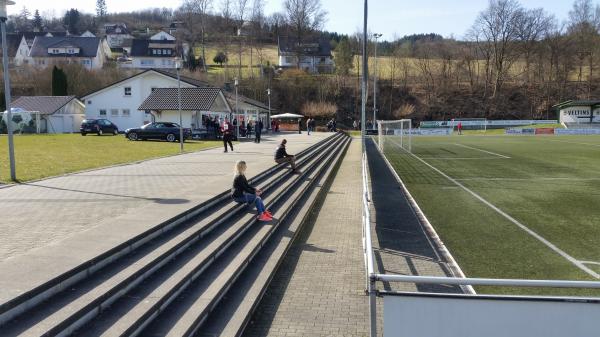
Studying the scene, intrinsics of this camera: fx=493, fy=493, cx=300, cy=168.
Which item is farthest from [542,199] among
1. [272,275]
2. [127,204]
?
[127,204]

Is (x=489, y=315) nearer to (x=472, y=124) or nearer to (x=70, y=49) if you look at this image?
(x=472, y=124)

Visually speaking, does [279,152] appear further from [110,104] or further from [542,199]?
[110,104]

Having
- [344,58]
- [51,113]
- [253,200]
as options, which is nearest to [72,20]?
[344,58]

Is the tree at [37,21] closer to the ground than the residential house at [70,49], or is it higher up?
higher up

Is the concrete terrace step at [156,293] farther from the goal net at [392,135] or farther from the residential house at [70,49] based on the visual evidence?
the residential house at [70,49]

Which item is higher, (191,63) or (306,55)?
(306,55)

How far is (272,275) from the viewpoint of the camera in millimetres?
7301

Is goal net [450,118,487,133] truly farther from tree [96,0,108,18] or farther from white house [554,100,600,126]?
tree [96,0,108,18]

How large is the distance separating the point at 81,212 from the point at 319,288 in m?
4.69

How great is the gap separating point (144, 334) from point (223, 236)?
3368 millimetres

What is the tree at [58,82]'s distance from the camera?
61562mm

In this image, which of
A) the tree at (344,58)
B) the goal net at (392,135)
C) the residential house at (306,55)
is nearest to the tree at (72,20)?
the residential house at (306,55)

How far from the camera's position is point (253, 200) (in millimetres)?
10375

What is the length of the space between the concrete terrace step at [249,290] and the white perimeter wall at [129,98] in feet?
142
